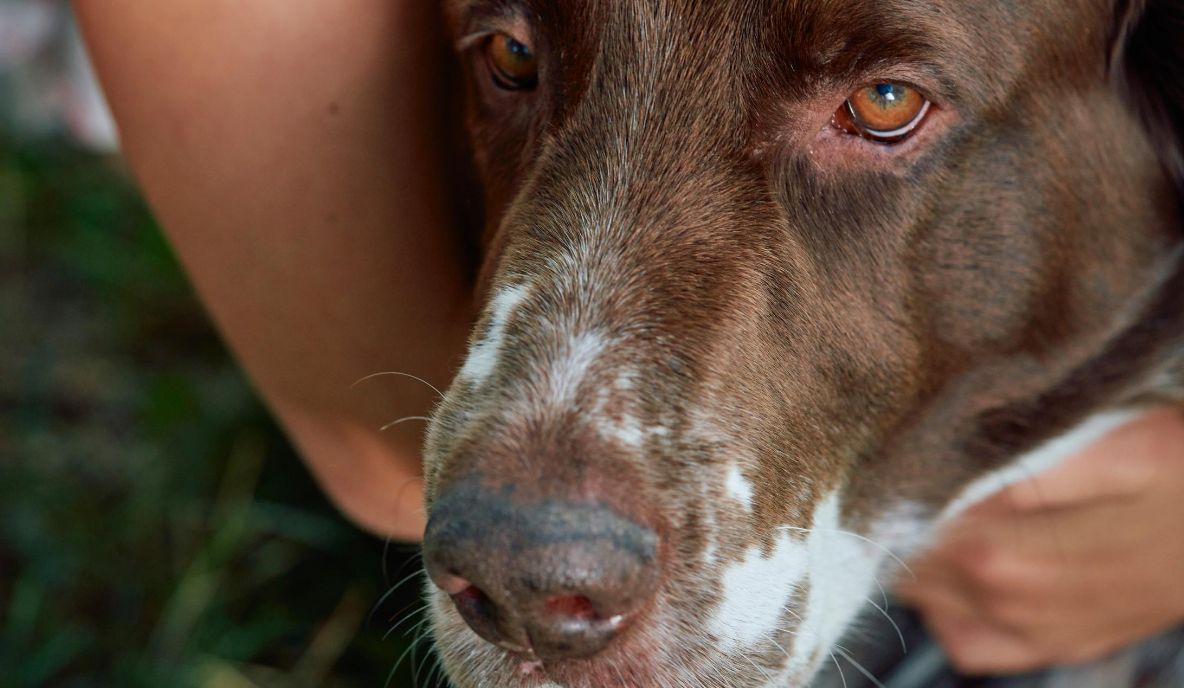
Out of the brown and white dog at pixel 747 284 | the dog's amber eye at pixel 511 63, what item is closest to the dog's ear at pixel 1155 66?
the brown and white dog at pixel 747 284

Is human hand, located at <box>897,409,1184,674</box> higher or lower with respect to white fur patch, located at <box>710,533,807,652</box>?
lower

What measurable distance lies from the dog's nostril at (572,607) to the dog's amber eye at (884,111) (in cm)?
77

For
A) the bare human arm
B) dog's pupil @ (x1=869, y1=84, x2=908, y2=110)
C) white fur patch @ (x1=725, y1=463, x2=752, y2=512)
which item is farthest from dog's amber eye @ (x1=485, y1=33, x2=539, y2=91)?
white fur patch @ (x1=725, y1=463, x2=752, y2=512)

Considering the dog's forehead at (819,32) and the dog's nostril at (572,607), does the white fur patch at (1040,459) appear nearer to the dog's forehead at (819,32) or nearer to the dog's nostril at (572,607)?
the dog's forehead at (819,32)

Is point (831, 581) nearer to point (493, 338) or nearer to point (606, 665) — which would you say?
point (606, 665)

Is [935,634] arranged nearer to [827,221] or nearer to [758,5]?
[827,221]

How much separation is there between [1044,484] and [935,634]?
0.49 meters

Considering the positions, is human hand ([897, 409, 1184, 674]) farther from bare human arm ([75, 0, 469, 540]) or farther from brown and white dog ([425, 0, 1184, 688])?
bare human arm ([75, 0, 469, 540])

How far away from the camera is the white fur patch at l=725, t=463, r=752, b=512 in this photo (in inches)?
70.8

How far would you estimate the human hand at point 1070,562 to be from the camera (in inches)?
96.9

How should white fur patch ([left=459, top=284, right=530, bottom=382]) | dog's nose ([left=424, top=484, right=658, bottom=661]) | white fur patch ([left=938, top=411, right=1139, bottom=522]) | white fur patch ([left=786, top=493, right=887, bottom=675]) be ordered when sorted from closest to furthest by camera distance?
dog's nose ([left=424, top=484, right=658, bottom=661]) < white fur patch ([left=459, top=284, right=530, bottom=382]) < white fur patch ([left=786, top=493, right=887, bottom=675]) < white fur patch ([left=938, top=411, right=1139, bottom=522])

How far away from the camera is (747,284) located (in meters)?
1.87

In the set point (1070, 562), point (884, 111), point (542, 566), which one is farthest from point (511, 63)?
point (1070, 562)

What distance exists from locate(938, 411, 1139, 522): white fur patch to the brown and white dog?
0.59 ft
